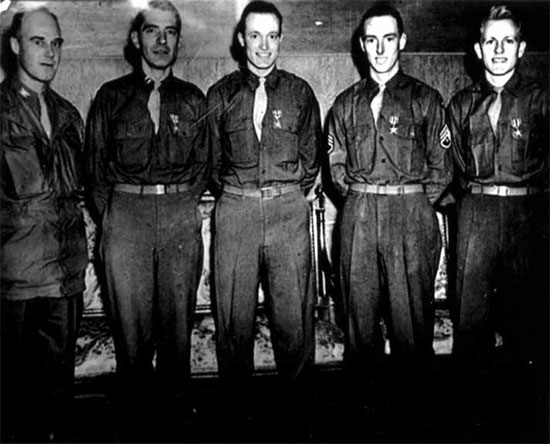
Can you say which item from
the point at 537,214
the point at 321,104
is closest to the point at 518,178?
the point at 537,214

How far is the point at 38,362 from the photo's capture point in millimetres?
2672

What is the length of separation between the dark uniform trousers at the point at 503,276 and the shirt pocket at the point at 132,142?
64.4 inches

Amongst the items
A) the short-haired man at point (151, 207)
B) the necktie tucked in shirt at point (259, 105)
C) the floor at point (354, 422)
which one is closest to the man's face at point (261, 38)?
the necktie tucked in shirt at point (259, 105)

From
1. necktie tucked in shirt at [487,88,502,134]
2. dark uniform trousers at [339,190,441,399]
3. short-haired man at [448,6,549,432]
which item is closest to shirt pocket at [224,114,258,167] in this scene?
dark uniform trousers at [339,190,441,399]

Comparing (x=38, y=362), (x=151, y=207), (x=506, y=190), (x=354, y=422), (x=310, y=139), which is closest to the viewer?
(x=354, y=422)

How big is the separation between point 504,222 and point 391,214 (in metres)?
0.56

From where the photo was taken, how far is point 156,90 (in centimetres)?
296

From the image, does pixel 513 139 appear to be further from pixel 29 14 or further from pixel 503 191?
pixel 29 14

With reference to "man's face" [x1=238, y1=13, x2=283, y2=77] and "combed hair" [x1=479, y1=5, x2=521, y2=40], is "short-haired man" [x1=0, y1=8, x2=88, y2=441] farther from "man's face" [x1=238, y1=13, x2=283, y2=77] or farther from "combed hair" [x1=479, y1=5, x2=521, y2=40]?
"combed hair" [x1=479, y1=5, x2=521, y2=40]

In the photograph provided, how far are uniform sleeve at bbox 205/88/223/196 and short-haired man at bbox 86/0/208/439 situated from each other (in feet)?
0.15

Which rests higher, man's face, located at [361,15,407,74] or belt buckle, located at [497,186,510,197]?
man's face, located at [361,15,407,74]

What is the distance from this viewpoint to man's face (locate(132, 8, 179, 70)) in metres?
2.87

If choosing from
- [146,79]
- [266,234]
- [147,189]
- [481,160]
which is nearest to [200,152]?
[147,189]

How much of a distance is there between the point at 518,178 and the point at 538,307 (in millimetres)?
660
